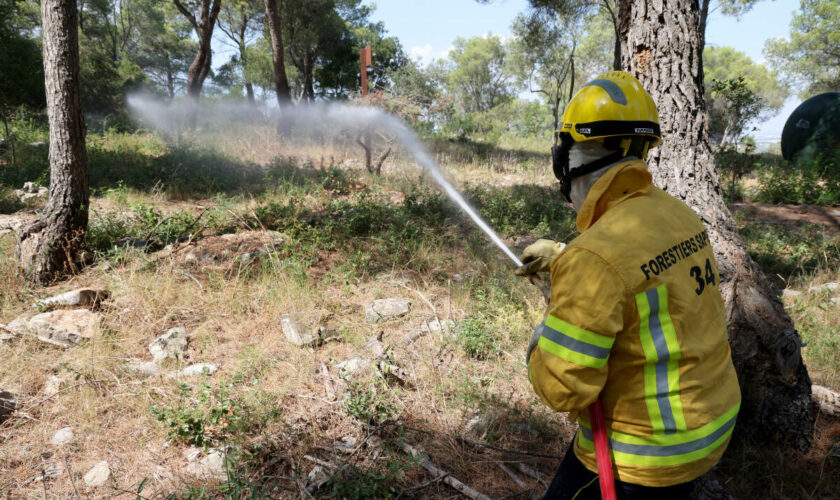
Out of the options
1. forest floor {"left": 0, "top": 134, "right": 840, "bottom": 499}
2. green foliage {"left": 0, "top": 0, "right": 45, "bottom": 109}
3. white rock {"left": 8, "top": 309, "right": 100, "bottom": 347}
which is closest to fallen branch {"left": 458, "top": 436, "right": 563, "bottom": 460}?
forest floor {"left": 0, "top": 134, "right": 840, "bottom": 499}

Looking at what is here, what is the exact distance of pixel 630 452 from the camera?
1240 mm

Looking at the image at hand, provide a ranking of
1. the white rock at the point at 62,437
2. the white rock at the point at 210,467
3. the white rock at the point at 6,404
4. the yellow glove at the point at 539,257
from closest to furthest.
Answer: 1. the yellow glove at the point at 539,257
2. the white rock at the point at 210,467
3. the white rock at the point at 62,437
4. the white rock at the point at 6,404

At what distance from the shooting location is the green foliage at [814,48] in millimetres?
26891

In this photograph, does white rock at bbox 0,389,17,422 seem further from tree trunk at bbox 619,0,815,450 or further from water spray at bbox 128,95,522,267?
tree trunk at bbox 619,0,815,450

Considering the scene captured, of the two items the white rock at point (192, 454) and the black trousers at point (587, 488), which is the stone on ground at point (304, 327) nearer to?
the white rock at point (192, 454)

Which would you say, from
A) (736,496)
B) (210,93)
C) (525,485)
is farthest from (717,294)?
(210,93)

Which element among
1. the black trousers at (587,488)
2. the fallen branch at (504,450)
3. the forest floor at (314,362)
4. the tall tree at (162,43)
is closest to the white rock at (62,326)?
the forest floor at (314,362)

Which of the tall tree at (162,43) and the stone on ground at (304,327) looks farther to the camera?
the tall tree at (162,43)

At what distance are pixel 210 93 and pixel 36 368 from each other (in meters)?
44.2

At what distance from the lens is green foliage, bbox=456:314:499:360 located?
358 cm

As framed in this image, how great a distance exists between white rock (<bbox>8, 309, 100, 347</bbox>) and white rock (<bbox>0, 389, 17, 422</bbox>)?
664mm

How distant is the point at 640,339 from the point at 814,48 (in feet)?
132

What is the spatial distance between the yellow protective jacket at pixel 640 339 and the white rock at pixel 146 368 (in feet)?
11.0

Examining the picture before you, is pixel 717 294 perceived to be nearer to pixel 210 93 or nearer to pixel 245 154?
pixel 245 154
